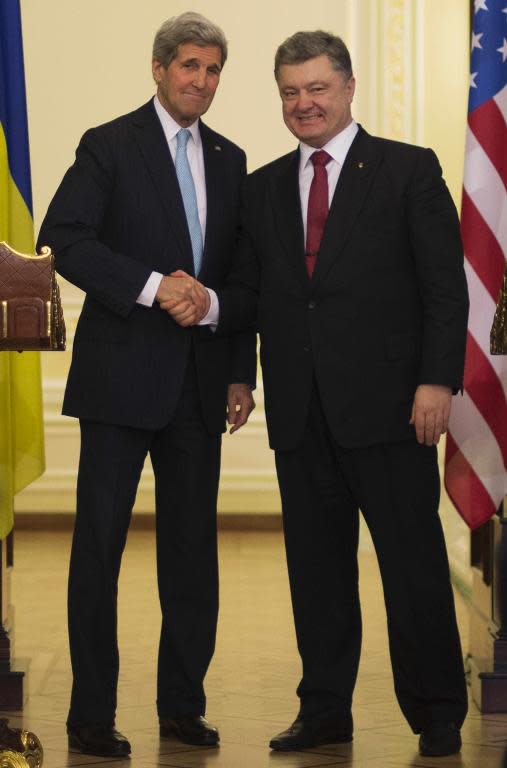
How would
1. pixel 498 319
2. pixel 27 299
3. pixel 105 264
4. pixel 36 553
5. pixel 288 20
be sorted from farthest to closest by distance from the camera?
pixel 288 20 < pixel 36 553 < pixel 105 264 < pixel 498 319 < pixel 27 299

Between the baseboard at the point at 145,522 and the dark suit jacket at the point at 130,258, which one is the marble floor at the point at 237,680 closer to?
the dark suit jacket at the point at 130,258

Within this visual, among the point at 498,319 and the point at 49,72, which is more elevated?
the point at 49,72

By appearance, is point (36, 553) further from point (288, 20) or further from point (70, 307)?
point (288, 20)

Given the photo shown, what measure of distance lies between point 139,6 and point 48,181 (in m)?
1.15

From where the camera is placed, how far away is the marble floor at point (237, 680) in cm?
360

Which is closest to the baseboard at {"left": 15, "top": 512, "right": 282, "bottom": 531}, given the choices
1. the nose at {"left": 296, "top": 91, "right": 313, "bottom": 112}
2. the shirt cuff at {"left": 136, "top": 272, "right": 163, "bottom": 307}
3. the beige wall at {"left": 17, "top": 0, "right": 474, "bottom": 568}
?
the beige wall at {"left": 17, "top": 0, "right": 474, "bottom": 568}

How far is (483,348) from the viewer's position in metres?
4.21

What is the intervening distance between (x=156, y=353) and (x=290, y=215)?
0.49 metres

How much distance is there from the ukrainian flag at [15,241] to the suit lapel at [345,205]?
3.56ft

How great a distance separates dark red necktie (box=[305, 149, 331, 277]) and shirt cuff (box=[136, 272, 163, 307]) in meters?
0.38

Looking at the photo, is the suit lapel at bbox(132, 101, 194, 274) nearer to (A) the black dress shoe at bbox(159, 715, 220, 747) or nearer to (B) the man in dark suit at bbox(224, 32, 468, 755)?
(B) the man in dark suit at bbox(224, 32, 468, 755)

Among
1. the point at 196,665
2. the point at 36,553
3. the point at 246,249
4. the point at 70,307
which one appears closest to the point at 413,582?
the point at 196,665

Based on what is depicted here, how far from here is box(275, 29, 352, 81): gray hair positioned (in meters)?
3.53

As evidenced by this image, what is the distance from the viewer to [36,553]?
301 inches
